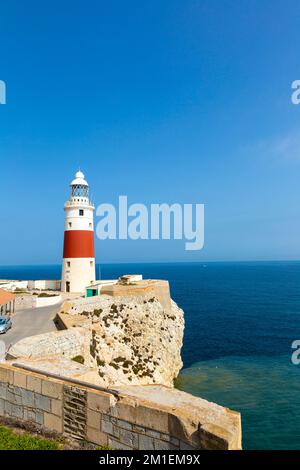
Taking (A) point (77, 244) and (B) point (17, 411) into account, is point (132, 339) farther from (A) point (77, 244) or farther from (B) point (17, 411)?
(B) point (17, 411)

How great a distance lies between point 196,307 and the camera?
64.8 metres

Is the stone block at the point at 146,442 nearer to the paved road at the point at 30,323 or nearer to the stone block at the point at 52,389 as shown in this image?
the stone block at the point at 52,389

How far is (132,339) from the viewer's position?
23031 millimetres

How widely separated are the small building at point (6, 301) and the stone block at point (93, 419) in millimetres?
15367

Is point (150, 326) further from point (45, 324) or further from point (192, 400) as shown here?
point (192, 400)

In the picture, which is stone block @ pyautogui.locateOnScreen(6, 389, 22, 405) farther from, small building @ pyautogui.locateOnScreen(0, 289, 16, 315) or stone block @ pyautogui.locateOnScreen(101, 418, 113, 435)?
small building @ pyautogui.locateOnScreen(0, 289, 16, 315)

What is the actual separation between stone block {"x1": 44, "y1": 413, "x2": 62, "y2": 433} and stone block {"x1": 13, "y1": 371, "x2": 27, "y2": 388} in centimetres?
99

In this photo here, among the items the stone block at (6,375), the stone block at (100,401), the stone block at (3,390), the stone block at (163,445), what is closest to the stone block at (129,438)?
the stone block at (163,445)

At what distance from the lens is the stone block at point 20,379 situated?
827 cm

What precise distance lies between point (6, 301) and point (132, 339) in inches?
344

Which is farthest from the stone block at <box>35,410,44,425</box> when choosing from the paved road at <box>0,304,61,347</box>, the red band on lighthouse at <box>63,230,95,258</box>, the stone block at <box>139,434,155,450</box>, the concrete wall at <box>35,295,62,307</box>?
the red band on lighthouse at <box>63,230,95,258</box>

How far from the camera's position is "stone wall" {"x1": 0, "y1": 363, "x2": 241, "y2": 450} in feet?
19.4

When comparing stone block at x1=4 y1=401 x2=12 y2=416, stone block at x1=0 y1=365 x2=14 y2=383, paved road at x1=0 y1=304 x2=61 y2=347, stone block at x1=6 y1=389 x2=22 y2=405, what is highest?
stone block at x1=0 y1=365 x2=14 y2=383
